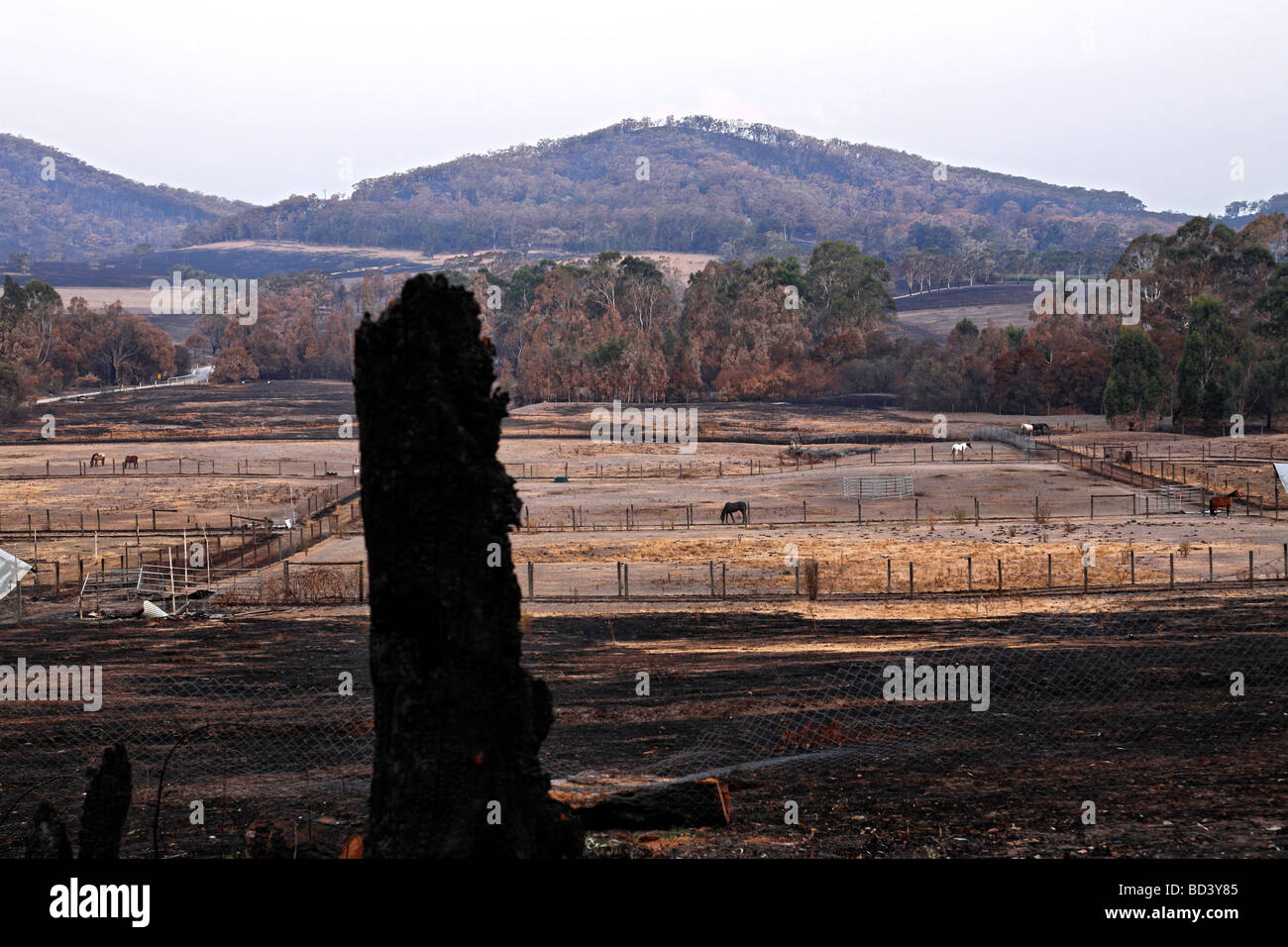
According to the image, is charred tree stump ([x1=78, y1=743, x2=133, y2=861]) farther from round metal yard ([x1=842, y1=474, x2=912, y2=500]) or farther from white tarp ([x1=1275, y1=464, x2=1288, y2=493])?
white tarp ([x1=1275, y1=464, x2=1288, y2=493])

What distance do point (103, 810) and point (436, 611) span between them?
2884mm

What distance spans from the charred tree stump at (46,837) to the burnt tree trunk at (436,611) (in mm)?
2151

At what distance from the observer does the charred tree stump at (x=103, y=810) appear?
8.73 m

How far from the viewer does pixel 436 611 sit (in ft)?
28.1

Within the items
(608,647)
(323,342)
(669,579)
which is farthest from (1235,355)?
(323,342)

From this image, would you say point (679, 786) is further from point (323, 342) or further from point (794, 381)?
point (323, 342)

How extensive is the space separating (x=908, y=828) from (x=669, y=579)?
73.6 feet

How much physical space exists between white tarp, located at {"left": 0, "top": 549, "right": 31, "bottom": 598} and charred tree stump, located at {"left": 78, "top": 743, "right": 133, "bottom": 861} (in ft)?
78.4

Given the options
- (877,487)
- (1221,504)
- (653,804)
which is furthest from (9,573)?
(1221,504)

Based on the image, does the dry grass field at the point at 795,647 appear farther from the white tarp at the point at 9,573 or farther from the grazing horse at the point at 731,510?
the white tarp at the point at 9,573

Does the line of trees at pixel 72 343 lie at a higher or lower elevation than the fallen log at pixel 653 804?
higher

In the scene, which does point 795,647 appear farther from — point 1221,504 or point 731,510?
point 1221,504

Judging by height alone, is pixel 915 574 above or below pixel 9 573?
below

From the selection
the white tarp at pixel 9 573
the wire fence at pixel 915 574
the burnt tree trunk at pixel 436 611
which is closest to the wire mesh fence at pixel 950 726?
the burnt tree trunk at pixel 436 611
